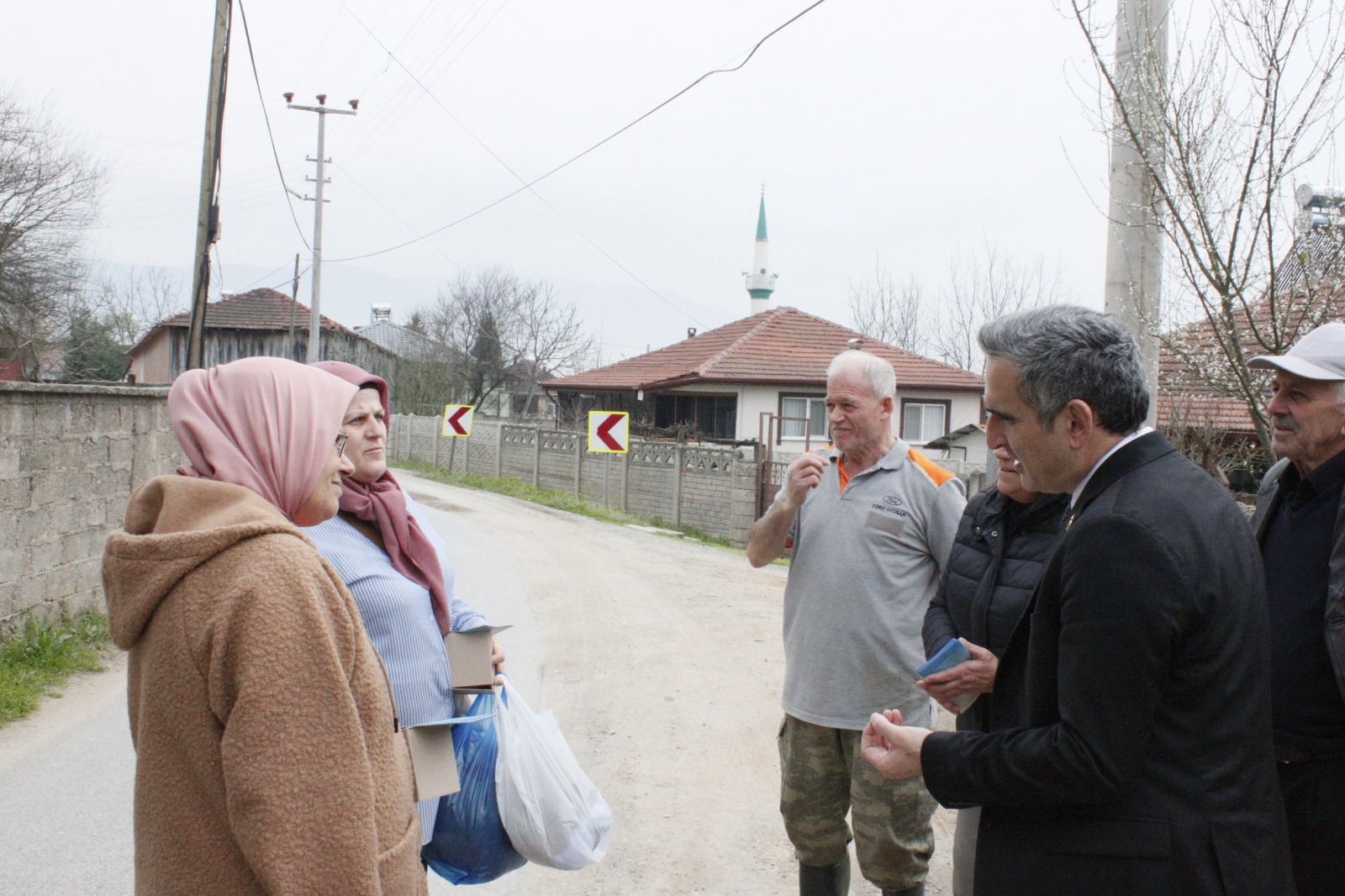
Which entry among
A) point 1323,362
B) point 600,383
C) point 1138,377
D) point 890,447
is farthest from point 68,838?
point 600,383

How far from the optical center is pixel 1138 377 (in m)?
1.97

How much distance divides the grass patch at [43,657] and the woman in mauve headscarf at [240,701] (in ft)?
17.4

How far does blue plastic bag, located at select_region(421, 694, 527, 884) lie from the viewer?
278 centimetres

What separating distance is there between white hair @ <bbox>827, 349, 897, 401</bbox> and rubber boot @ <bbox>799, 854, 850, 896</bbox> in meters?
1.65

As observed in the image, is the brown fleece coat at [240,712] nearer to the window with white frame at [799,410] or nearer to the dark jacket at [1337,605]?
the dark jacket at [1337,605]

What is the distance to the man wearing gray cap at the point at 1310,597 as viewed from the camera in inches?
94.3

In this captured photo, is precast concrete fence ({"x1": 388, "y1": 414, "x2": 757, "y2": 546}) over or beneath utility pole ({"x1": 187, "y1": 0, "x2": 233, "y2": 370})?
beneath

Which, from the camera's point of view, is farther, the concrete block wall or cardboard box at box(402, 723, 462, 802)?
the concrete block wall

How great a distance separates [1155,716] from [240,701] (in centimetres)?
155

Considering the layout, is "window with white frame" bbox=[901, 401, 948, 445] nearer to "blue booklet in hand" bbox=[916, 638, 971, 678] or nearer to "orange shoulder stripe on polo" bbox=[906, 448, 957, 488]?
"orange shoulder stripe on polo" bbox=[906, 448, 957, 488]

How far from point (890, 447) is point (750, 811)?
2.24 metres

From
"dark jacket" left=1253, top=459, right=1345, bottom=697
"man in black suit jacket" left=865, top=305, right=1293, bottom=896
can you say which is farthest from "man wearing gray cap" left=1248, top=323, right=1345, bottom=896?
"man in black suit jacket" left=865, top=305, right=1293, bottom=896

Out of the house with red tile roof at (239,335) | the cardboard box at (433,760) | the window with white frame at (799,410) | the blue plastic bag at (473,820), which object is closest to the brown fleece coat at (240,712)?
the cardboard box at (433,760)

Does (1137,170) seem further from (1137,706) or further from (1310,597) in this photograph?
(1137,706)
